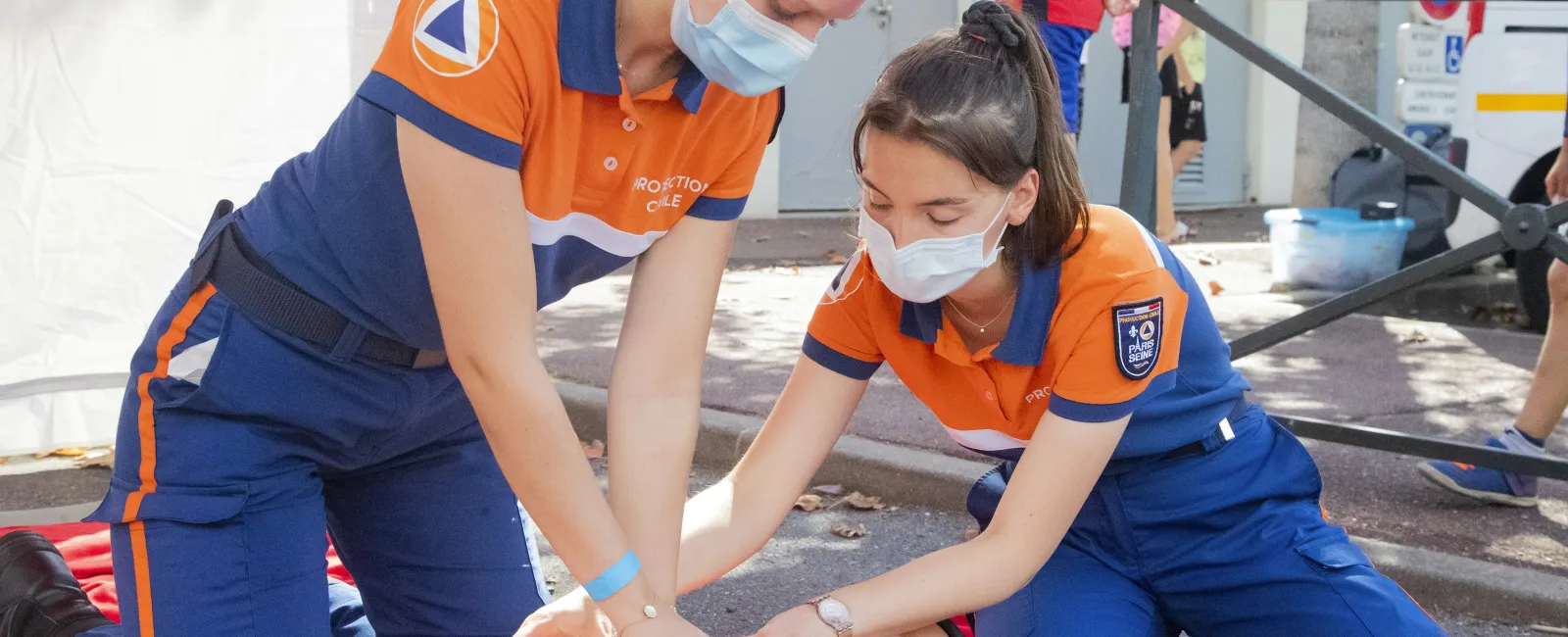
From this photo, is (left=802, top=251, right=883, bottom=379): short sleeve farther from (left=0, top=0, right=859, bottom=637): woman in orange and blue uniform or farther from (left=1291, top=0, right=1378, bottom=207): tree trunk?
(left=1291, top=0, right=1378, bottom=207): tree trunk

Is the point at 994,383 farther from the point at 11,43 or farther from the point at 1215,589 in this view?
the point at 11,43

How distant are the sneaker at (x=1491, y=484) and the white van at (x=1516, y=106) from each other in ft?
10.1

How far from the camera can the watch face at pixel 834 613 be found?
6.93 ft

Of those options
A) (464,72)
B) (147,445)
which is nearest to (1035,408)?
(464,72)

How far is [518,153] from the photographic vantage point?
1.75m

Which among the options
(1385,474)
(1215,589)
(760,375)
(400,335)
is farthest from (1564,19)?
(400,335)

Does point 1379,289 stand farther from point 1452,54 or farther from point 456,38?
point 1452,54

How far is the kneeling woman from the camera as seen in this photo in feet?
6.89

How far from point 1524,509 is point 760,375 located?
2551mm

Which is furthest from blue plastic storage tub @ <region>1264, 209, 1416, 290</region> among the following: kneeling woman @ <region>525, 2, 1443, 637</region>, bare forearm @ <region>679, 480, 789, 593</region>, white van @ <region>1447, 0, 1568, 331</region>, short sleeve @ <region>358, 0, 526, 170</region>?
short sleeve @ <region>358, 0, 526, 170</region>

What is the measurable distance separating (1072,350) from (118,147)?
2453 mm

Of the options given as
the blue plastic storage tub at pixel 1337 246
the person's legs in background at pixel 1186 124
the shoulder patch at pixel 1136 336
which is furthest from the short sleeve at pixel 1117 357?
the person's legs in background at pixel 1186 124

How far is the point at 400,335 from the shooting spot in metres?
2.03

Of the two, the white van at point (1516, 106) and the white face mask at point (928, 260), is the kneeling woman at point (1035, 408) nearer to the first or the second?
the white face mask at point (928, 260)
